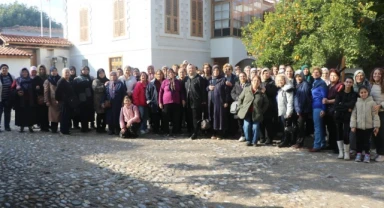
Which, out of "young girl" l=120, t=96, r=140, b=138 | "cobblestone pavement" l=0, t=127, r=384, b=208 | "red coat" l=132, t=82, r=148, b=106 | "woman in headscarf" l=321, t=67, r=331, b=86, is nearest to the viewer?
"cobblestone pavement" l=0, t=127, r=384, b=208

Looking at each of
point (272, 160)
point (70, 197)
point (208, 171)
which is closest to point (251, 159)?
point (272, 160)

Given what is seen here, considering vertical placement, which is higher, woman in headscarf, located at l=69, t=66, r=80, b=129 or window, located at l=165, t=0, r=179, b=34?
window, located at l=165, t=0, r=179, b=34

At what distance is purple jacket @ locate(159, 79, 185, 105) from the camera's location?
9.62 metres

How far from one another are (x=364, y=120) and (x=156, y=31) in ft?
45.0

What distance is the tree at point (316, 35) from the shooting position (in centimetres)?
1039

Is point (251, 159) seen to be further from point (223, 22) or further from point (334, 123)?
point (223, 22)

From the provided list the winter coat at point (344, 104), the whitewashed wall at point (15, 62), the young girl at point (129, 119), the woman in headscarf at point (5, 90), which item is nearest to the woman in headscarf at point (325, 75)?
the winter coat at point (344, 104)

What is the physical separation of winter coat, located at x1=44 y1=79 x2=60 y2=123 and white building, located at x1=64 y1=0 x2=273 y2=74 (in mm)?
9418

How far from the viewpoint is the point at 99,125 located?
10.4m

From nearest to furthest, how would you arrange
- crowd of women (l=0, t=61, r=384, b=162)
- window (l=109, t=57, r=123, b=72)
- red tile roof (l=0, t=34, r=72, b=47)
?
crowd of women (l=0, t=61, r=384, b=162) → window (l=109, t=57, r=123, b=72) → red tile roof (l=0, t=34, r=72, b=47)

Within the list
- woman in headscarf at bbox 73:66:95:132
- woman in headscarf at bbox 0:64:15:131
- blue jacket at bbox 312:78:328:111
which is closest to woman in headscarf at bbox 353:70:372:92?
blue jacket at bbox 312:78:328:111

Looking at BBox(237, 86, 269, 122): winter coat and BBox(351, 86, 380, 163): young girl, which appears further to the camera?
BBox(237, 86, 269, 122): winter coat

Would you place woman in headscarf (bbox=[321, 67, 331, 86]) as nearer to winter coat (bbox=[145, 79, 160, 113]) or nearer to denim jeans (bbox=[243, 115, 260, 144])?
denim jeans (bbox=[243, 115, 260, 144])

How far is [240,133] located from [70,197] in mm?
6058
